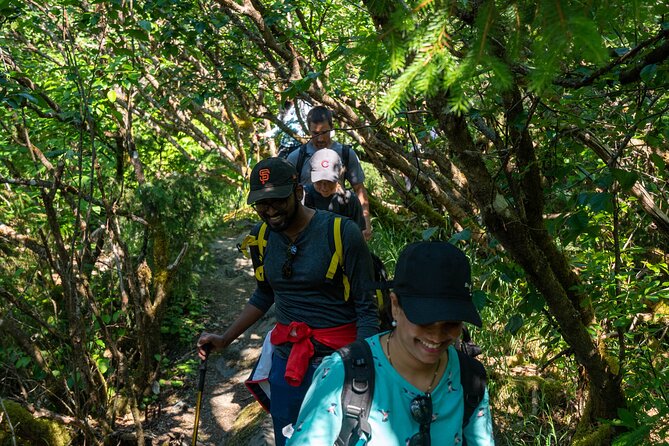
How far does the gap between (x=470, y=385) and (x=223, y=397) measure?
5.70 metres

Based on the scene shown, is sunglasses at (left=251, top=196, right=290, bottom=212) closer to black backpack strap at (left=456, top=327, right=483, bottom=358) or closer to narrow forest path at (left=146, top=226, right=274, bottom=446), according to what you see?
black backpack strap at (left=456, top=327, right=483, bottom=358)

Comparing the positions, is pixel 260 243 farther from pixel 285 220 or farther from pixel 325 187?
pixel 325 187

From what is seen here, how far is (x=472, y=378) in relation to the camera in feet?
6.69

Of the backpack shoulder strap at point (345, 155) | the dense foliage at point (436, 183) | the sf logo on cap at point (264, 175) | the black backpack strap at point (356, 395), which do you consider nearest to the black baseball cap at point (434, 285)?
the black backpack strap at point (356, 395)

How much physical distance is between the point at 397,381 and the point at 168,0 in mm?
4637

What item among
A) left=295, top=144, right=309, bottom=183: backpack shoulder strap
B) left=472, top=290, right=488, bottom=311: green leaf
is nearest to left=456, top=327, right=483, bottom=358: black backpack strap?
left=472, top=290, right=488, bottom=311: green leaf

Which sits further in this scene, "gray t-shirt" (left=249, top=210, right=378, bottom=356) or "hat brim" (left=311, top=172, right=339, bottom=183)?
"hat brim" (left=311, top=172, right=339, bottom=183)

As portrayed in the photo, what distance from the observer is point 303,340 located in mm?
3020

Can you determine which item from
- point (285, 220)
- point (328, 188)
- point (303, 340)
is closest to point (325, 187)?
point (328, 188)

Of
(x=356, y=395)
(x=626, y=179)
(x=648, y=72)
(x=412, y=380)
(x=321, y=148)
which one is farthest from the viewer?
(x=321, y=148)

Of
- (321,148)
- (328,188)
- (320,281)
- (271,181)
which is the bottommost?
(320,281)

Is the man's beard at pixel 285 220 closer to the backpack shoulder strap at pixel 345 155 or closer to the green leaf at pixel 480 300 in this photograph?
the green leaf at pixel 480 300

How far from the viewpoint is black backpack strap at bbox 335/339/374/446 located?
5.92 feet

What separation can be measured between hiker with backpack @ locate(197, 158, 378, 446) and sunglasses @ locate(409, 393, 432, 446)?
98 cm
